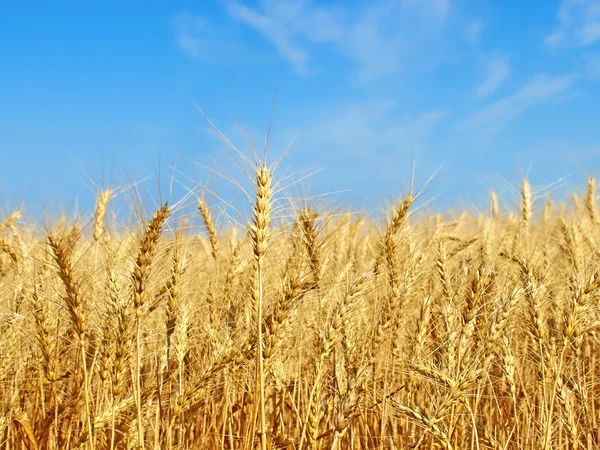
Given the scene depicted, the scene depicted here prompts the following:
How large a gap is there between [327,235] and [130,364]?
4.26ft

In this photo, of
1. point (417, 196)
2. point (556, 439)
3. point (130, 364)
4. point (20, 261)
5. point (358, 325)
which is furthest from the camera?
point (20, 261)

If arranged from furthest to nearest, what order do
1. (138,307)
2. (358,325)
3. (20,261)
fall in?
(20,261)
(358,325)
(138,307)

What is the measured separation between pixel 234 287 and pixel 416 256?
114 cm

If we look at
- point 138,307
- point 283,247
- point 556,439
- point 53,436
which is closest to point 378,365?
point 283,247

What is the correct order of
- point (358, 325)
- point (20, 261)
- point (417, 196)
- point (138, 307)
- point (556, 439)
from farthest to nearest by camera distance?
point (20, 261) < point (417, 196) < point (556, 439) < point (358, 325) < point (138, 307)

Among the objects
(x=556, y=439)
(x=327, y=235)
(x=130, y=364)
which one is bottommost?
(x=556, y=439)

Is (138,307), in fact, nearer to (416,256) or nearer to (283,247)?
(283,247)

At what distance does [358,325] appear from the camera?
297 centimetres

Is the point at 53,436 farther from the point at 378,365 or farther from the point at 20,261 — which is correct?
the point at 378,365

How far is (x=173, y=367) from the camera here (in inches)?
139

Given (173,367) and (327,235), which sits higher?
(327,235)

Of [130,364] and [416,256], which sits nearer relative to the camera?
[130,364]

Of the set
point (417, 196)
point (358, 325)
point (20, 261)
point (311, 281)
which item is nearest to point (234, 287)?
point (311, 281)

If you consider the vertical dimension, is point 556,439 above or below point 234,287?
below
